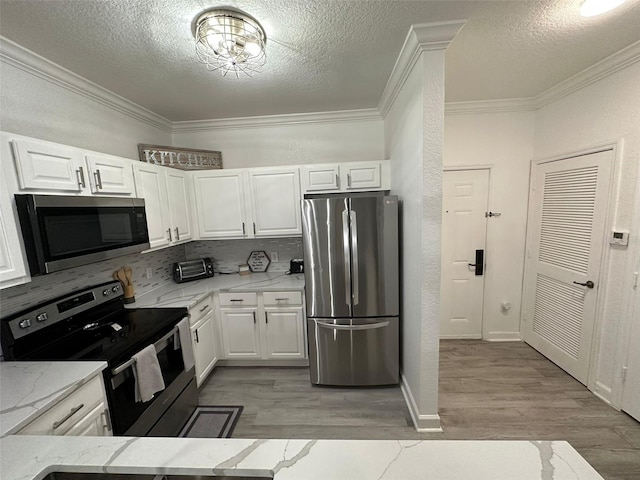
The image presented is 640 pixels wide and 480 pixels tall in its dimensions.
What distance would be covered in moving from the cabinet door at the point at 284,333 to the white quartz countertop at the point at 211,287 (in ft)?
0.81

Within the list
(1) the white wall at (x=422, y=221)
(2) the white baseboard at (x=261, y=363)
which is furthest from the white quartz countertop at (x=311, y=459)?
(2) the white baseboard at (x=261, y=363)

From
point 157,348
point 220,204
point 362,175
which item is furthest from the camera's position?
point 220,204

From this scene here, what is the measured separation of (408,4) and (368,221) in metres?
1.33

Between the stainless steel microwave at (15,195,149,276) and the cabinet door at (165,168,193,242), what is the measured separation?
48 centimetres

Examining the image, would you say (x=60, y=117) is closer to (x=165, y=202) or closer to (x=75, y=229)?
(x=165, y=202)

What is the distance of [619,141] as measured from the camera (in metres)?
1.95

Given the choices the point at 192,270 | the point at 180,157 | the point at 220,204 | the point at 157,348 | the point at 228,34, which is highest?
the point at 228,34

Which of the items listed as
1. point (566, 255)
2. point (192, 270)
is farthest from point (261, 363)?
point (566, 255)

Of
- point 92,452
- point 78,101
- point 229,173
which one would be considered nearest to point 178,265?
point 229,173

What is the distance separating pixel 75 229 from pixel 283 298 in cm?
160

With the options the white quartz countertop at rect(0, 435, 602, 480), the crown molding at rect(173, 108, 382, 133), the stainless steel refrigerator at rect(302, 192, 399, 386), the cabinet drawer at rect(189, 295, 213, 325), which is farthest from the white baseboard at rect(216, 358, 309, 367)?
the crown molding at rect(173, 108, 382, 133)

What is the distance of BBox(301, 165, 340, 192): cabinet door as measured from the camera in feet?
8.74

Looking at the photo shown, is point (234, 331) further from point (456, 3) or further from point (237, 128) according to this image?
point (456, 3)

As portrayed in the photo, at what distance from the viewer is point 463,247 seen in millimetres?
2980
